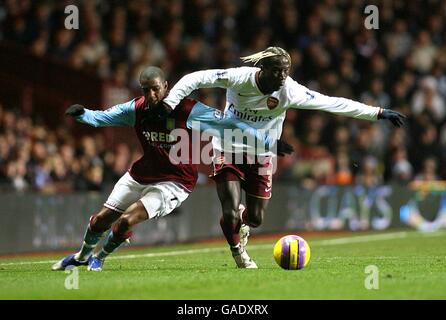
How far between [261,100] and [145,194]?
1.64 m

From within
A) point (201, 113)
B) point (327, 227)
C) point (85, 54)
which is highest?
point (85, 54)

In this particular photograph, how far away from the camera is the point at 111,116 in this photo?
1084 centimetres

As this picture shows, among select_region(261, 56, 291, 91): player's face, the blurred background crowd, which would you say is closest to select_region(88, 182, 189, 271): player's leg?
select_region(261, 56, 291, 91): player's face

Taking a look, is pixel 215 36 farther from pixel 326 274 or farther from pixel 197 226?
pixel 326 274

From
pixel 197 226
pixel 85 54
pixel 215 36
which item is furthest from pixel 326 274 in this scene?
pixel 215 36

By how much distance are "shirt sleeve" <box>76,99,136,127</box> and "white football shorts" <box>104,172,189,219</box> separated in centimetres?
63

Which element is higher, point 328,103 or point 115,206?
point 328,103

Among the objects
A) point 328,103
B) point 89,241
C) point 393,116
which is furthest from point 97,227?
point 393,116

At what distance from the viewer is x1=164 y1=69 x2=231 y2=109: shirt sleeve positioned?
34.4ft

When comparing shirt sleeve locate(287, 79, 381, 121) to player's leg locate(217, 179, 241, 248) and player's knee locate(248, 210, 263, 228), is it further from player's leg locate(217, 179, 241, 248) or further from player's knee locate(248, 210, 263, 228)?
player's knee locate(248, 210, 263, 228)

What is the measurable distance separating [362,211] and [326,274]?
38.8 ft

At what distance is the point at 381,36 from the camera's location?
24438 millimetres

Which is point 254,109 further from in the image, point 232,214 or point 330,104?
point 232,214

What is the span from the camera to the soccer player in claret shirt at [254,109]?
10922 millimetres
